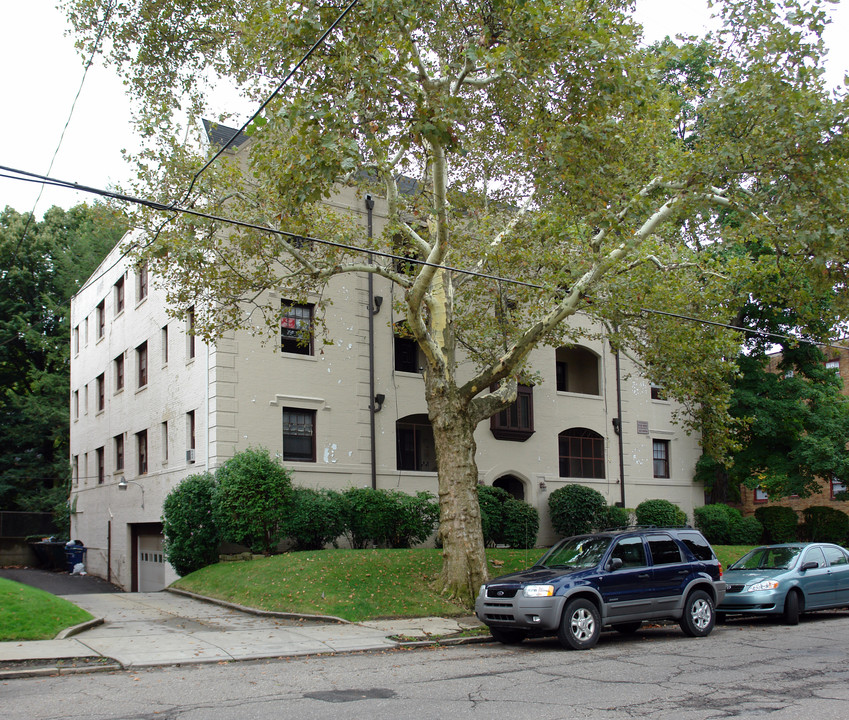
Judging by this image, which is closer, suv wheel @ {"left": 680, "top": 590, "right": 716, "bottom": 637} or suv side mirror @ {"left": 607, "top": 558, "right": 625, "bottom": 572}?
suv side mirror @ {"left": 607, "top": 558, "right": 625, "bottom": 572}

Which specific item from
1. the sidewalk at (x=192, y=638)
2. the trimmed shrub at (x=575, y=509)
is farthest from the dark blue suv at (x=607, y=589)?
the trimmed shrub at (x=575, y=509)

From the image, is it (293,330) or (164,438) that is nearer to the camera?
(293,330)

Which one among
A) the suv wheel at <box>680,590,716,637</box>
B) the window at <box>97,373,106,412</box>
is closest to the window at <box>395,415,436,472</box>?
the suv wheel at <box>680,590,716,637</box>

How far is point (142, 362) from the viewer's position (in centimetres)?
2711

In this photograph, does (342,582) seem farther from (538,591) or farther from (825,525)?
(825,525)

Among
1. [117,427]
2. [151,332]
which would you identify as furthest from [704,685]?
[117,427]

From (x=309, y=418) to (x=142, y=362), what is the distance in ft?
25.2

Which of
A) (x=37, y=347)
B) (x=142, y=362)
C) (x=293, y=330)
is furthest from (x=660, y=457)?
(x=37, y=347)

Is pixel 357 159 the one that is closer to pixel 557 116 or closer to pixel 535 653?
pixel 557 116

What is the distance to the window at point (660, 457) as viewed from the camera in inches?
1222

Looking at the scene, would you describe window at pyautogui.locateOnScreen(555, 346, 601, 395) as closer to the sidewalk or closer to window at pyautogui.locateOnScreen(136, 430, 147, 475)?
window at pyautogui.locateOnScreen(136, 430, 147, 475)

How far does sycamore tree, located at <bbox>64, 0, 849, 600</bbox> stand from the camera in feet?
40.9

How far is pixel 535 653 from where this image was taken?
1168 centimetres

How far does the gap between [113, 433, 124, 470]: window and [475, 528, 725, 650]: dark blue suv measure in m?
19.0
